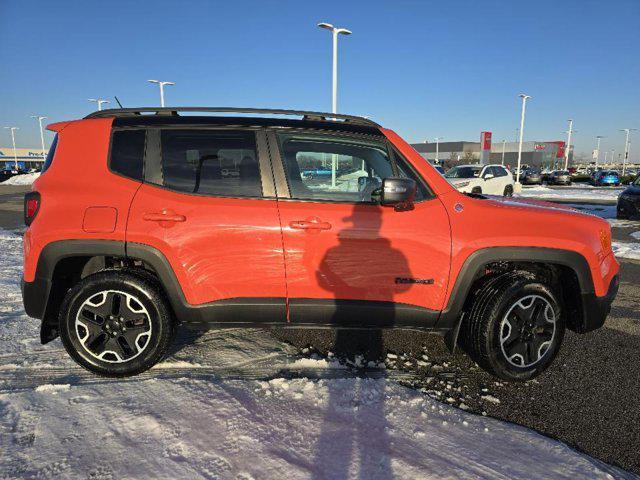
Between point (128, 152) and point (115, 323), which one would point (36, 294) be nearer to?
point (115, 323)

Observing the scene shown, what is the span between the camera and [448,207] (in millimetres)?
2895

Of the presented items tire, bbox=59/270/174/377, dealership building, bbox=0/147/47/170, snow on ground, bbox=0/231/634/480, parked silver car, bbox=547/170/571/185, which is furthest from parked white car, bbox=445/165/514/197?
dealership building, bbox=0/147/47/170

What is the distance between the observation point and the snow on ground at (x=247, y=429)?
6.67 ft

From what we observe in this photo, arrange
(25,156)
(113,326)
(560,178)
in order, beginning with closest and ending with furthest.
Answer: (113,326), (560,178), (25,156)

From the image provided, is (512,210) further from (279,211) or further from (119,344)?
(119,344)

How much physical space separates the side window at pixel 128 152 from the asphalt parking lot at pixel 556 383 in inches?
74.7

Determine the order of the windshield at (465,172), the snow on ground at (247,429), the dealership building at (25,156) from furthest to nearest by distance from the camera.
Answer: the dealership building at (25,156)
the windshield at (465,172)
the snow on ground at (247,429)

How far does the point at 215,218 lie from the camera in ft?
9.00

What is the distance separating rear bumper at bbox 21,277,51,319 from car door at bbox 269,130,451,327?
1.69 meters

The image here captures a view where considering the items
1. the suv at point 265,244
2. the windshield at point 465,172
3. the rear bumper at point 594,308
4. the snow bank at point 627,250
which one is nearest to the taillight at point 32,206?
the suv at point 265,244

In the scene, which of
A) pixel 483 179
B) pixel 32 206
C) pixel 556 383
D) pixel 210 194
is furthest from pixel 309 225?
pixel 483 179

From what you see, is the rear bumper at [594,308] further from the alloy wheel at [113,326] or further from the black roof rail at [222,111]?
the alloy wheel at [113,326]

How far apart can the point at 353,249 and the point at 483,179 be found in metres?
14.6

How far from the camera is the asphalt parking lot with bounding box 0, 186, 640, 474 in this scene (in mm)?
2445
